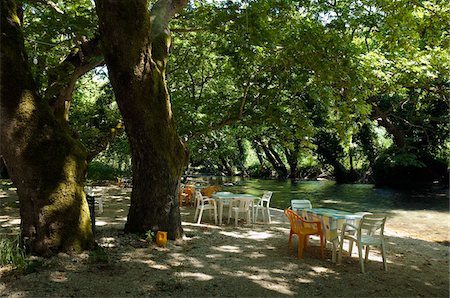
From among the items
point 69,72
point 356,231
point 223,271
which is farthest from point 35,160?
point 356,231

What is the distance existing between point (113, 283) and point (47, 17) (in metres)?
5.73

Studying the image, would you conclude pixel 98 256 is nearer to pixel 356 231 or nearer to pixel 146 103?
pixel 146 103

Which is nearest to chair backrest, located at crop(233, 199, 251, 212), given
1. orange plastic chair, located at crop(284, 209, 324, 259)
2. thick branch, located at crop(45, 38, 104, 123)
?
orange plastic chair, located at crop(284, 209, 324, 259)

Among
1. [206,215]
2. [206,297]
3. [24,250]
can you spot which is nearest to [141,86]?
[24,250]

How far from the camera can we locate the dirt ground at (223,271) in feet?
14.5

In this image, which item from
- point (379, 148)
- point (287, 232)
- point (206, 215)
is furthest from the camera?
point (379, 148)

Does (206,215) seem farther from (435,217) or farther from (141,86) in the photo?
(435,217)

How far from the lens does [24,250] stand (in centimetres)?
525

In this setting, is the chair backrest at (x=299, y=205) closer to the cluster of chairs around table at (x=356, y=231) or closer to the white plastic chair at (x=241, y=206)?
the cluster of chairs around table at (x=356, y=231)

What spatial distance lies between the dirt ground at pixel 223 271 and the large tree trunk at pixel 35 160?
1.34ft

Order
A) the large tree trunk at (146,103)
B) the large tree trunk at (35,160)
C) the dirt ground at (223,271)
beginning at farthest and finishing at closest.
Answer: the large tree trunk at (146,103) → the large tree trunk at (35,160) → the dirt ground at (223,271)

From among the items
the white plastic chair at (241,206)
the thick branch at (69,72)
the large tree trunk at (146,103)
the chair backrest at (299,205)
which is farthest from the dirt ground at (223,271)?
the thick branch at (69,72)

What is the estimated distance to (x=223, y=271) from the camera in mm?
5297

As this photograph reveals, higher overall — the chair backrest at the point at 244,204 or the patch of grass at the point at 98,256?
the chair backrest at the point at 244,204
